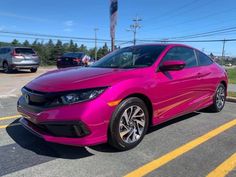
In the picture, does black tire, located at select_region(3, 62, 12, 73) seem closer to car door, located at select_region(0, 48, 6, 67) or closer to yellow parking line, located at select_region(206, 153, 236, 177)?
car door, located at select_region(0, 48, 6, 67)

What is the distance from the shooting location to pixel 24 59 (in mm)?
17297

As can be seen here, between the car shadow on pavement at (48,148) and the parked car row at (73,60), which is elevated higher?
the parked car row at (73,60)

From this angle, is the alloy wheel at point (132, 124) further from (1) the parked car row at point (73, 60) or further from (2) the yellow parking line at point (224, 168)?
(1) the parked car row at point (73, 60)

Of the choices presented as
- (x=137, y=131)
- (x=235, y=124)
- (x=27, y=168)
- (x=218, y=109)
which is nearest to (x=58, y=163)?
(x=27, y=168)

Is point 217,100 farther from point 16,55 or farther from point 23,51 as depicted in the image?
point 23,51

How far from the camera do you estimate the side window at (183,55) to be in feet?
16.0

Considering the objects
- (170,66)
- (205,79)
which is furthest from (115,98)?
(205,79)

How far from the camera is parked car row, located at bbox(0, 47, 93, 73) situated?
1714cm

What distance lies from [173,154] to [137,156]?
502 mm

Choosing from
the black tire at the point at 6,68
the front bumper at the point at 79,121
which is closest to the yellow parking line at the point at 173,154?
the front bumper at the point at 79,121

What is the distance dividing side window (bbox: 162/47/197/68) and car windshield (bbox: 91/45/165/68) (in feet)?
0.56

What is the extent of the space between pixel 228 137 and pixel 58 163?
2760 millimetres

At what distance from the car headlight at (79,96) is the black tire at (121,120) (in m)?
0.38

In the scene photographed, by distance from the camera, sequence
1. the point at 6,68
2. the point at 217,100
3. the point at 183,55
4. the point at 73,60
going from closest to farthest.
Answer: the point at 183,55, the point at 217,100, the point at 6,68, the point at 73,60
